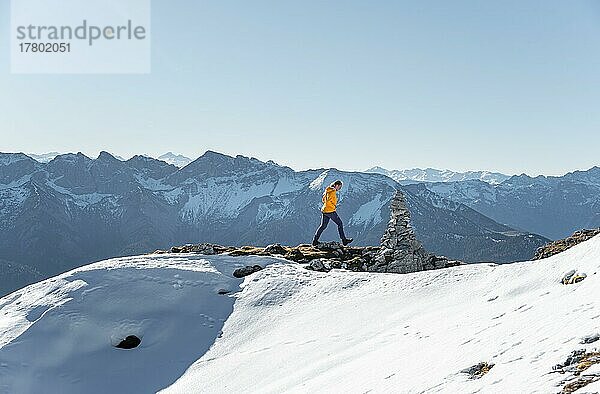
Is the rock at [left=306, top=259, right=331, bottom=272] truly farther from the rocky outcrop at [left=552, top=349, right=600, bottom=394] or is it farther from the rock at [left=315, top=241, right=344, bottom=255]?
the rocky outcrop at [left=552, top=349, right=600, bottom=394]

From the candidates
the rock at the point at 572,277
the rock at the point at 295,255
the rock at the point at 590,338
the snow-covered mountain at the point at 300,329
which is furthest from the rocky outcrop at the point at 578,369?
the rock at the point at 295,255

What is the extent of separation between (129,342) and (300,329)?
7715 millimetres

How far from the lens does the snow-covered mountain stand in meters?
9.53

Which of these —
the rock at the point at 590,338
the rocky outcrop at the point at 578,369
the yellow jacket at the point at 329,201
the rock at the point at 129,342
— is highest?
the yellow jacket at the point at 329,201

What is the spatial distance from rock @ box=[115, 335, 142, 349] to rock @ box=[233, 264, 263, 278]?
278 inches

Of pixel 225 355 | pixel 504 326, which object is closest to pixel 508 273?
pixel 504 326

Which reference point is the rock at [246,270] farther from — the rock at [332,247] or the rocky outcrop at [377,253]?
the rock at [332,247]

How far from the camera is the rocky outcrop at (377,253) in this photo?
102 feet

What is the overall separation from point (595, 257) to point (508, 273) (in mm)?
3710

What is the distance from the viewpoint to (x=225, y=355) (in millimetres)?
19328

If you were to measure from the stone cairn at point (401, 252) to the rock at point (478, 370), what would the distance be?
21.4 m

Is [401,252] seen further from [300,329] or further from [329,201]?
[300,329]

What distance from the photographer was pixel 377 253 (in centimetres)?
3322

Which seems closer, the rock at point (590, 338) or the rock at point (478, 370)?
the rock at point (590, 338)
